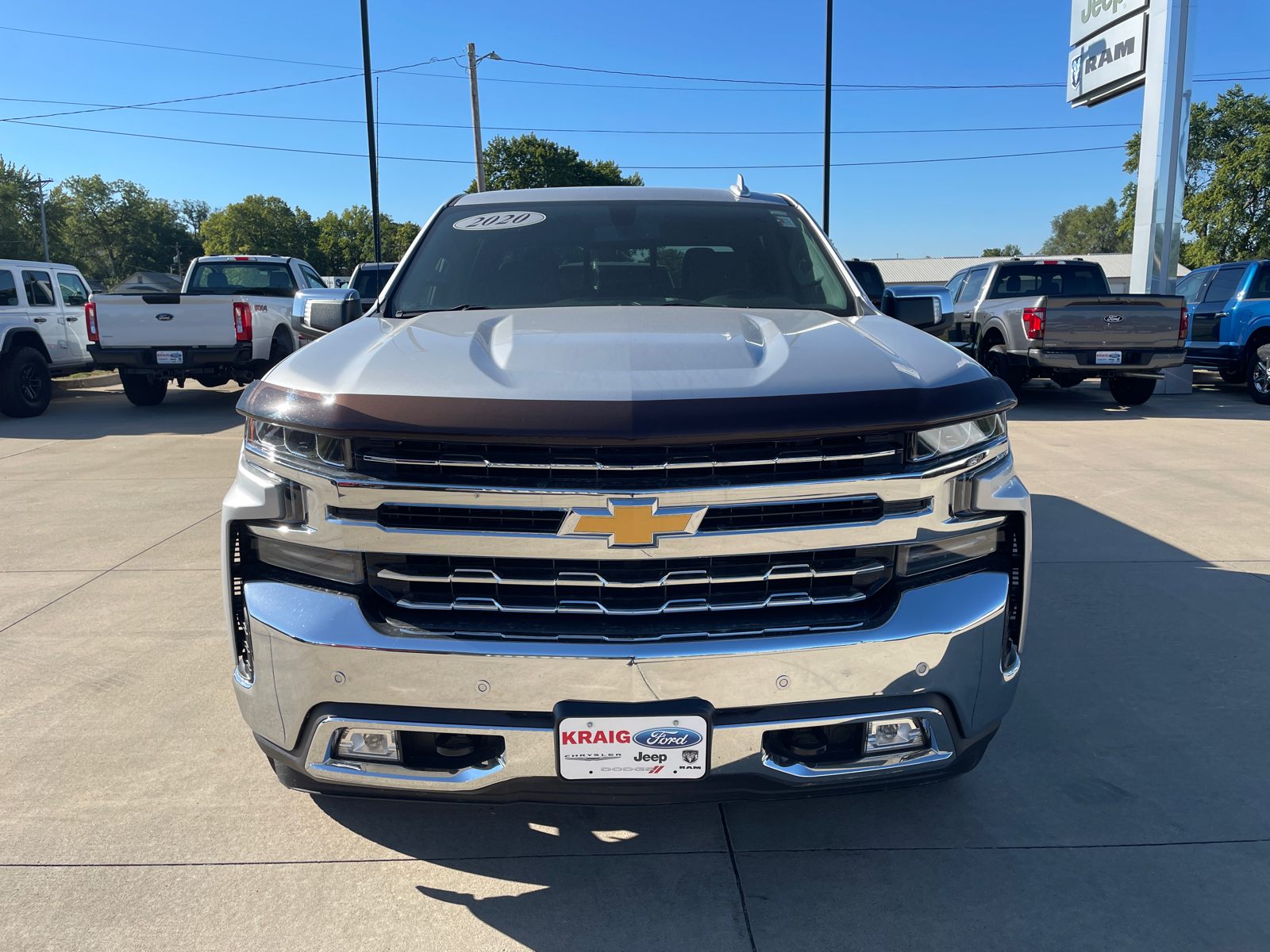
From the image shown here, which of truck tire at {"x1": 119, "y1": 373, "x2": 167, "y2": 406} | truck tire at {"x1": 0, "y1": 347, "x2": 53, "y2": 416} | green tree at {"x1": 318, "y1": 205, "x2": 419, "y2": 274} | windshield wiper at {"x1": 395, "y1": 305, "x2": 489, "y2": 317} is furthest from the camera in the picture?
green tree at {"x1": 318, "y1": 205, "x2": 419, "y2": 274}

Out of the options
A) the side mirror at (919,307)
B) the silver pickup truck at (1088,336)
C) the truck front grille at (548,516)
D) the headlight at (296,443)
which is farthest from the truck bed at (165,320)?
the truck front grille at (548,516)

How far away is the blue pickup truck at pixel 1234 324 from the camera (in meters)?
12.1

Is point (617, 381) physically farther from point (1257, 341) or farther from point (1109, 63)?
point (1109, 63)

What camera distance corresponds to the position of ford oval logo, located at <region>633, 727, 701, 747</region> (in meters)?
1.98

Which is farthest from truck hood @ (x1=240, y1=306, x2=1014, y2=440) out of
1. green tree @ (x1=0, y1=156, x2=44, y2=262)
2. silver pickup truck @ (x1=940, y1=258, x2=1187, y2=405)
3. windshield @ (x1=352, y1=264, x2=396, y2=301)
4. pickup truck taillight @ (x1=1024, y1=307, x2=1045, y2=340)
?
green tree @ (x1=0, y1=156, x2=44, y2=262)

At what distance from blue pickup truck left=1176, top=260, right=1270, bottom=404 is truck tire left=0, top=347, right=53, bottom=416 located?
1513 centimetres

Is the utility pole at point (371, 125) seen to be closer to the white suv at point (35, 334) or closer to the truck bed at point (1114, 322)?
the white suv at point (35, 334)

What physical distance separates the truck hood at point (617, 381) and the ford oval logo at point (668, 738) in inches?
24.9

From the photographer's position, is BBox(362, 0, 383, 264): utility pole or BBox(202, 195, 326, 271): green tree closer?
BBox(362, 0, 383, 264): utility pole

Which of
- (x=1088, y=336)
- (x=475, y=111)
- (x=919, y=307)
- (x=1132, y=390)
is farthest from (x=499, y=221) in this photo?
(x=475, y=111)

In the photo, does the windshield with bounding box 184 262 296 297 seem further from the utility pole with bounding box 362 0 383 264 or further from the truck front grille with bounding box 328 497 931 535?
the truck front grille with bounding box 328 497 931 535

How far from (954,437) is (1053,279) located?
12.6m

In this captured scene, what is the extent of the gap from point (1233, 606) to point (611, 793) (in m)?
3.69

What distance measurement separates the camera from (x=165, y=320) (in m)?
11.4
